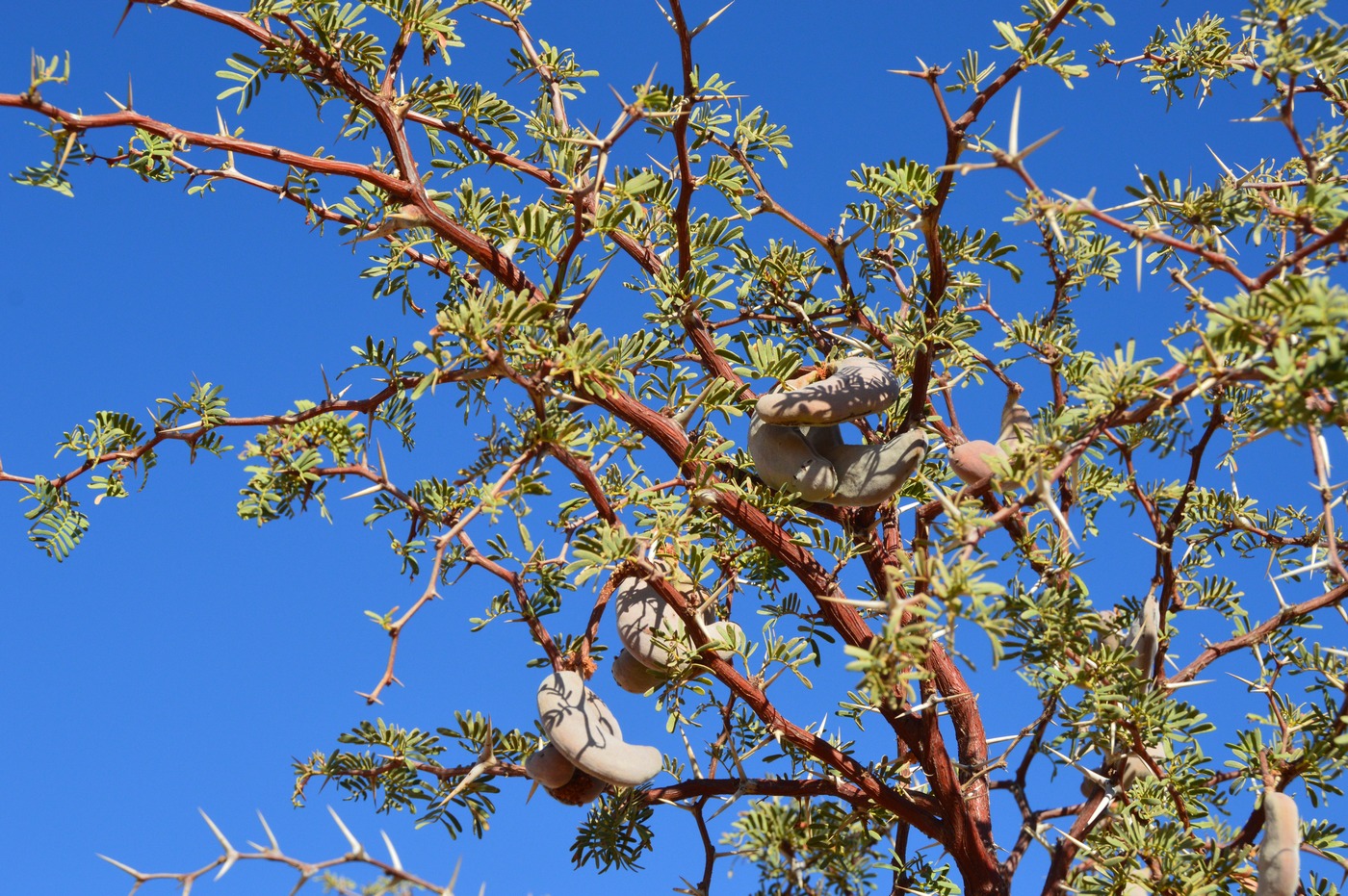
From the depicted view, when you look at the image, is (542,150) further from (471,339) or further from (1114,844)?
(1114,844)

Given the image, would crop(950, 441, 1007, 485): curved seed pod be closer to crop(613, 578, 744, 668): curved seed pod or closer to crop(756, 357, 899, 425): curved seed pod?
crop(756, 357, 899, 425): curved seed pod

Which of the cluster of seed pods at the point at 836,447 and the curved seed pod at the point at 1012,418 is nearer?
the cluster of seed pods at the point at 836,447

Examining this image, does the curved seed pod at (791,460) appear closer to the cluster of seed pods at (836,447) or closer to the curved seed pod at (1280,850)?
the cluster of seed pods at (836,447)

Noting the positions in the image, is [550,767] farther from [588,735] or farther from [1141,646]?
[1141,646]

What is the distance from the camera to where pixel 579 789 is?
2584 millimetres

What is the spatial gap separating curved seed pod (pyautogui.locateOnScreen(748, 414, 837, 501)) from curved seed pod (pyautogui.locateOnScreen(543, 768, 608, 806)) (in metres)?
0.71

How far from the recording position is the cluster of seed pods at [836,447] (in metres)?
2.34

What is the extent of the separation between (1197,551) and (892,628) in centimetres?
192

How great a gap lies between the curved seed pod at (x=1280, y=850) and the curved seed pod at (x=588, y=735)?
1057 mm

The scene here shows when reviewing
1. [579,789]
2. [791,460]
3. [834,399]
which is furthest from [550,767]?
[834,399]

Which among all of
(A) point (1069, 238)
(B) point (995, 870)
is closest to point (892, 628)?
(B) point (995, 870)

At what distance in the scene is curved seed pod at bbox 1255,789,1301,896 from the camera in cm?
213

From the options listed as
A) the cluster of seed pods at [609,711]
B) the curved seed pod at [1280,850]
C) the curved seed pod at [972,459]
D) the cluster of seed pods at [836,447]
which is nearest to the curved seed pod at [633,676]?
the cluster of seed pods at [609,711]

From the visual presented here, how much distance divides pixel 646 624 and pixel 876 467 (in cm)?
54
